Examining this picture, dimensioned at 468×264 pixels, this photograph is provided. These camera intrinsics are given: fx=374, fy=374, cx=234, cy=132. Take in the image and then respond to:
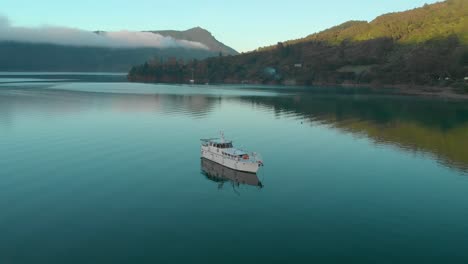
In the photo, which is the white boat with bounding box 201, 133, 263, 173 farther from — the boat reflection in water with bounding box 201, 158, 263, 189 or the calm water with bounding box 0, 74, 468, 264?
the calm water with bounding box 0, 74, 468, 264

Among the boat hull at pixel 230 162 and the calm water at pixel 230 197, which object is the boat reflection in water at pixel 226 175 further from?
the boat hull at pixel 230 162

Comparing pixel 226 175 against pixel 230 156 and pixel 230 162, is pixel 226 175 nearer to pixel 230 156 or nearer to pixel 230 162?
pixel 230 162

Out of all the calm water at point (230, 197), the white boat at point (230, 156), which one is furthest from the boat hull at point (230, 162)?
the calm water at point (230, 197)

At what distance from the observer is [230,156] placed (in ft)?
238

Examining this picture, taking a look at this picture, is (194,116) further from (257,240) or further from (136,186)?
(257,240)

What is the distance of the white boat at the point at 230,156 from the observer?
228 feet

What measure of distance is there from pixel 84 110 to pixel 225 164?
10422 centimetres

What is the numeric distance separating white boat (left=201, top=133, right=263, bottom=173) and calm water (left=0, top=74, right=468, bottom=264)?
1.82 metres

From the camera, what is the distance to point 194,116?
147 m

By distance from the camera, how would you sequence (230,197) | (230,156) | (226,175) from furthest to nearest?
(230,156)
(226,175)
(230,197)

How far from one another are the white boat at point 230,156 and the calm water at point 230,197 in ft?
5.96

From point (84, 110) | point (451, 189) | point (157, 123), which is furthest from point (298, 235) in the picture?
point (84, 110)

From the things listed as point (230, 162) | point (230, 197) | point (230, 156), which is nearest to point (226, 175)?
point (230, 162)

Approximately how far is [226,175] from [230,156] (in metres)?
4.31
